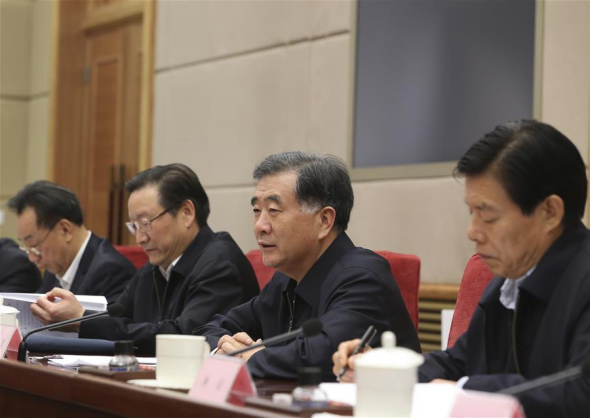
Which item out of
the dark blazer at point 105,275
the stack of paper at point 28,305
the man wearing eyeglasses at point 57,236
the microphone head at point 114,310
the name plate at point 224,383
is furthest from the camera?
the man wearing eyeglasses at point 57,236

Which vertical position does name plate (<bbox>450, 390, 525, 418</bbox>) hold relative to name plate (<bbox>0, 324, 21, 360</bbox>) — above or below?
above

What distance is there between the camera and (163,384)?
183cm

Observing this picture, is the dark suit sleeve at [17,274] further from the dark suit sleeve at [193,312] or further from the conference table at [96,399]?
the conference table at [96,399]

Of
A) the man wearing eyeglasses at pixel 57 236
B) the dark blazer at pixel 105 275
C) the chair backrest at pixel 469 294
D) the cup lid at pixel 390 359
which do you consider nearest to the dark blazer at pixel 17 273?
the man wearing eyeglasses at pixel 57 236

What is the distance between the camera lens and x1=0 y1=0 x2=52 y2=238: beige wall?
7055mm

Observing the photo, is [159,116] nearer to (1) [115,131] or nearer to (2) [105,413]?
(1) [115,131]

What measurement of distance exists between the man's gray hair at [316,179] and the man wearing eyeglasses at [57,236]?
155 cm

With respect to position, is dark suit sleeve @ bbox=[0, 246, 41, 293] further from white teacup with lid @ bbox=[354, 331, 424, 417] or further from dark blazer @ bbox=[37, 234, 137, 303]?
white teacup with lid @ bbox=[354, 331, 424, 417]

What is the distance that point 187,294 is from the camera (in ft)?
11.2

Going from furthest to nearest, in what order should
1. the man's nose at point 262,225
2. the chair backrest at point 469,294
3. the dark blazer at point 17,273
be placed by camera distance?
the dark blazer at point 17,273
the man's nose at point 262,225
the chair backrest at point 469,294

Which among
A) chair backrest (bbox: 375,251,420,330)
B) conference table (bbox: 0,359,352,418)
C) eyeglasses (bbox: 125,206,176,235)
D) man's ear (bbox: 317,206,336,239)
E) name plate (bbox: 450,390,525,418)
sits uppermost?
man's ear (bbox: 317,206,336,239)

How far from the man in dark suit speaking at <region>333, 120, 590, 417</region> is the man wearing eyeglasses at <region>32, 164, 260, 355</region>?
144cm

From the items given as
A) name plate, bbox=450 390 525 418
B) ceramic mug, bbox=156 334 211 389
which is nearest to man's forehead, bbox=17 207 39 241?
ceramic mug, bbox=156 334 211 389

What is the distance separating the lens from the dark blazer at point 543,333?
63.1 inches
